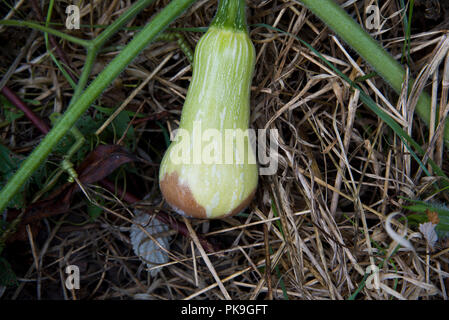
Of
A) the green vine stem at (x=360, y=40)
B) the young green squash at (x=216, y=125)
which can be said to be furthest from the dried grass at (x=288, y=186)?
the young green squash at (x=216, y=125)

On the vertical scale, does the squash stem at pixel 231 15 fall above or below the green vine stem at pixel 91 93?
above

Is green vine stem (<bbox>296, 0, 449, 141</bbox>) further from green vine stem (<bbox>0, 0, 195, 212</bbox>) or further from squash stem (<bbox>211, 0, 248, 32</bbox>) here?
green vine stem (<bbox>0, 0, 195, 212</bbox>)

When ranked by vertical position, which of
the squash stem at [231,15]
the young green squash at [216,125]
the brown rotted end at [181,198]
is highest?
the squash stem at [231,15]

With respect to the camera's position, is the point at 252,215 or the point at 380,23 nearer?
the point at 380,23

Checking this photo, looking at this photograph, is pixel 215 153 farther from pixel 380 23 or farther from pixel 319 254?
pixel 380 23

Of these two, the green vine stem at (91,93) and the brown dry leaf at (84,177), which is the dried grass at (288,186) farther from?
the green vine stem at (91,93)
